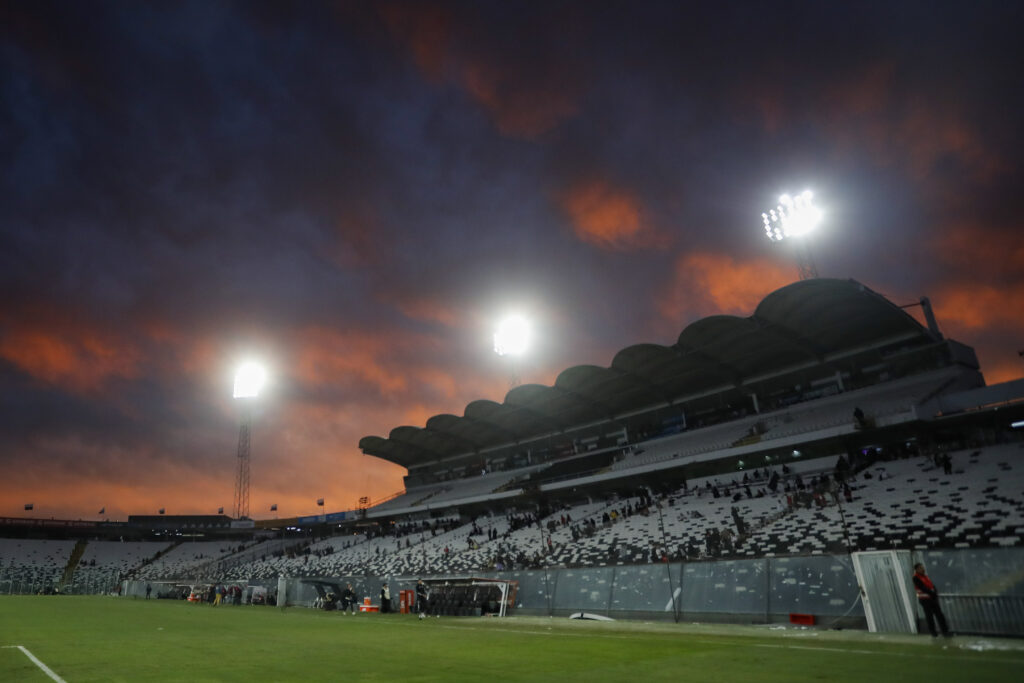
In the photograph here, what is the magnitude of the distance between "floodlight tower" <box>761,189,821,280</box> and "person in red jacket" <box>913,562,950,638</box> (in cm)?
3141

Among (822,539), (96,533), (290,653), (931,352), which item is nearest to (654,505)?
(822,539)

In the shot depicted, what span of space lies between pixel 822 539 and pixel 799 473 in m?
14.8

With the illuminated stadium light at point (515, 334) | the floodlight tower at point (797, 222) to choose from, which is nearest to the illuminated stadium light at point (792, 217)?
the floodlight tower at point (797, 222)

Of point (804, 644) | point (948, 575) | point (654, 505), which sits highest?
point (654, 505)

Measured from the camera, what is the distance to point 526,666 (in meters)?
10.3

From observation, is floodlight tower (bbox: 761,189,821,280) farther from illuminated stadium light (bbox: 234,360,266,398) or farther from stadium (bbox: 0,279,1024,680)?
illuminated stadium light (bbox: 234,360,266,398)

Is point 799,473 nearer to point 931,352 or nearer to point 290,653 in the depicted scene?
point 931,352

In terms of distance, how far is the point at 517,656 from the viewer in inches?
461

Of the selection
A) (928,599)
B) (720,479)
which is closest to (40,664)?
(928,599)

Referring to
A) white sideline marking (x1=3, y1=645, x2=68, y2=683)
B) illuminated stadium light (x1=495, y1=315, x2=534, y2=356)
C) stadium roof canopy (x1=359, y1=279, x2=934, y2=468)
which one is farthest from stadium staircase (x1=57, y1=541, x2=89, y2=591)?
white sideline marking (x1=3, y1=645, x2=68, y2=683)

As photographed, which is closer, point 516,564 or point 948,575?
point 948,575

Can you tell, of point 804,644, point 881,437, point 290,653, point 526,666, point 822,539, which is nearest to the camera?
point 526,666

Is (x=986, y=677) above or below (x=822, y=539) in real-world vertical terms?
below

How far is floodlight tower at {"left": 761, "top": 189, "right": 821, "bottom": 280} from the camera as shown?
133 feet
